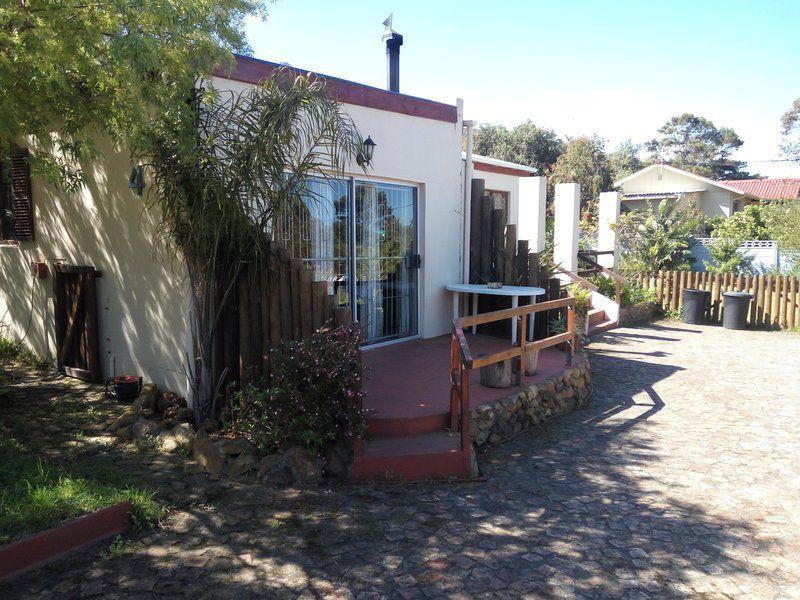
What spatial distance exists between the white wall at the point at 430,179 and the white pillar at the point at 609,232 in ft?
25.0

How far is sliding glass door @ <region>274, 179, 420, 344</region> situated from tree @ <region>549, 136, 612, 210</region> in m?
20.4

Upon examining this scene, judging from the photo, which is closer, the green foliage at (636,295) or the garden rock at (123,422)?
the garden rock at (123,422)

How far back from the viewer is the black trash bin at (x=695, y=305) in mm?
13750

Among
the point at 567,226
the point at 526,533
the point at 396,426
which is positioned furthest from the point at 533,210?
the point at 526,533

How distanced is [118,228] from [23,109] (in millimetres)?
1698

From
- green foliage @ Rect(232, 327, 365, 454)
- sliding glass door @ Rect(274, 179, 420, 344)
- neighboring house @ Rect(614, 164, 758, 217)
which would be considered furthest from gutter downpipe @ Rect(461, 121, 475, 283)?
neighboring house @ Rect(614, 164, 758, 217)

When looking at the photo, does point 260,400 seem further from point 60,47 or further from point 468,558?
point 60,47

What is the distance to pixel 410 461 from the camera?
4.86m

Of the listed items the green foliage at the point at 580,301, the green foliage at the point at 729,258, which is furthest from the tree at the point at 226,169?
the green foliage at the point at 729,258

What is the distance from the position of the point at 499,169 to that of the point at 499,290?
18.3 ft

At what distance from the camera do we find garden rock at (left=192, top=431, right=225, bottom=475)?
16.2 feet

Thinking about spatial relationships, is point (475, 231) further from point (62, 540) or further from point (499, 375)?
point (62, 540)

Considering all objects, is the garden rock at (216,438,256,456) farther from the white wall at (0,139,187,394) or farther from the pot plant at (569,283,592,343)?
the pot plant at (569,283,592,343)

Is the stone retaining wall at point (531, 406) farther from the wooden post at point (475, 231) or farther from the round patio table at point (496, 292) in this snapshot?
the wooden post at point (475, 231)
